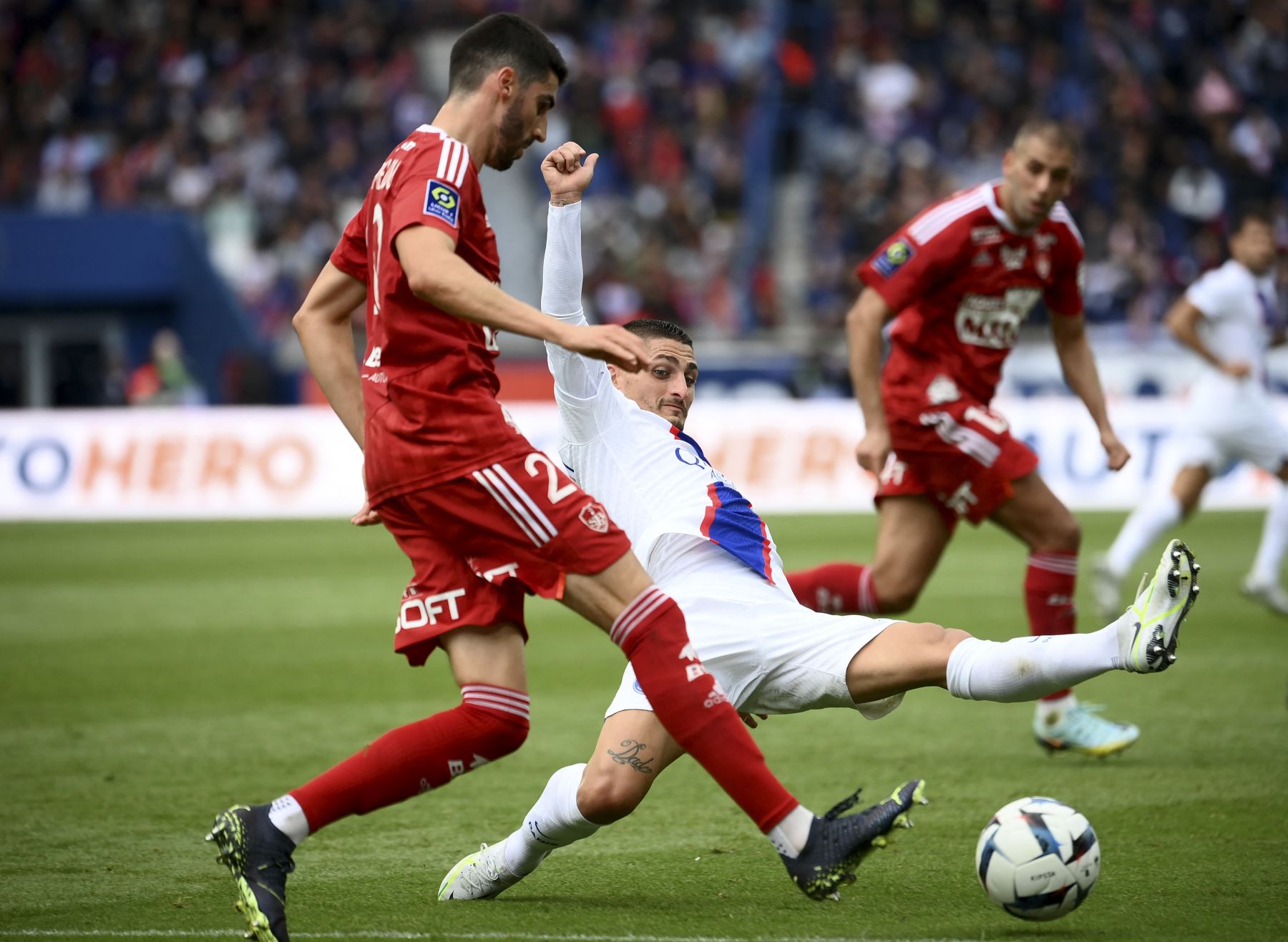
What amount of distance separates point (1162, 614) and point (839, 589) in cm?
269

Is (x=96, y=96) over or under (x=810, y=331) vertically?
over

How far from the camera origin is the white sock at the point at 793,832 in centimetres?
379

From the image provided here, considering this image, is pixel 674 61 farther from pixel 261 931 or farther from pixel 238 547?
pixel 261 931

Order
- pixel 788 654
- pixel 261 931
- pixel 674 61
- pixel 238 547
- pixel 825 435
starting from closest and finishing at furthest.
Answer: pixel 261 931 → pixel 788 654 → pixel 238 547 → pixel 825 435 → pixel 674 61

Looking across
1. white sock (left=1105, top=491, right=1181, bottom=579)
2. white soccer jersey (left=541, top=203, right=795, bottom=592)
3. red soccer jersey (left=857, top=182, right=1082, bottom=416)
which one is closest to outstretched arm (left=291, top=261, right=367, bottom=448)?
white soccer jersey (left=541, top=203, right=795, bottom=592)

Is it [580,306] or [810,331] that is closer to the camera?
[580,306]

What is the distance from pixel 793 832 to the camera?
12.5ft

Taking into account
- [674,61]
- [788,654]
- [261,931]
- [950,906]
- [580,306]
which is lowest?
[950,906]

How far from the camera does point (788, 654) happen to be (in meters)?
4.27

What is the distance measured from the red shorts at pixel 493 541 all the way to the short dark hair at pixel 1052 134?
3.02 m

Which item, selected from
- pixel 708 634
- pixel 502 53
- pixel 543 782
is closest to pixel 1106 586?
pixel 543 782

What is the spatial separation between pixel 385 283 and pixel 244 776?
2733 millimetres

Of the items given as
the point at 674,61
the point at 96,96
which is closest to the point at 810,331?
the point at 674,61

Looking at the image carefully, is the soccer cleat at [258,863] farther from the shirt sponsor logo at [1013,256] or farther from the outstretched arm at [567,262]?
the shirt sponsor logo at [1013,256]
